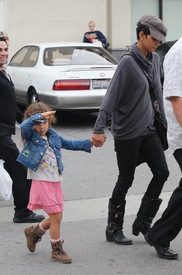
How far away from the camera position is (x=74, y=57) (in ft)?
42.6

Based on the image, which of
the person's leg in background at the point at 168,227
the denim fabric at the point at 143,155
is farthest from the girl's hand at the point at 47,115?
the person's leg in background at the point at 168,227

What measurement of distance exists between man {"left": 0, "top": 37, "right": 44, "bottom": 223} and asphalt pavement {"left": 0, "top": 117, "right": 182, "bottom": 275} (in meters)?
0.15

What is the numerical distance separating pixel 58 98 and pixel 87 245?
6360 mm

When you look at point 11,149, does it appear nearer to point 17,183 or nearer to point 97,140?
point 17,183

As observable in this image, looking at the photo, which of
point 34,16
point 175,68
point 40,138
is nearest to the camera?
point 175,68

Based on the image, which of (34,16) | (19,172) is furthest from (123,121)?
(34,16)

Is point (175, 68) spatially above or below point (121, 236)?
above

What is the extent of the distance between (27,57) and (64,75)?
2022 millimetres

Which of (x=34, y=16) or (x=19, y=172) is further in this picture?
(x=34, y=16)

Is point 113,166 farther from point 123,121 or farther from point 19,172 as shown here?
point 123,121

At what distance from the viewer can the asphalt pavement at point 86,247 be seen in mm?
5306

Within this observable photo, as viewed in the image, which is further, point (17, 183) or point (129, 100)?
point (17, 183)

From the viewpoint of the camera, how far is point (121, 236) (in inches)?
234

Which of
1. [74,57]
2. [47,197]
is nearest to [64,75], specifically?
[74,57]
